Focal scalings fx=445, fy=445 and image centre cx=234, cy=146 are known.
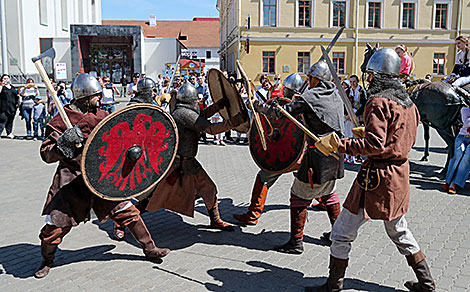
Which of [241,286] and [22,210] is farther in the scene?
[22,210]

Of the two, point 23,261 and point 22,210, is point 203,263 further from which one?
point 22,210

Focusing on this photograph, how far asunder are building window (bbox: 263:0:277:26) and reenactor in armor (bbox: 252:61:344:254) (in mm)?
25458

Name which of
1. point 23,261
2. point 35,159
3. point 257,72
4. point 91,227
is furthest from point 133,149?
point 257,72

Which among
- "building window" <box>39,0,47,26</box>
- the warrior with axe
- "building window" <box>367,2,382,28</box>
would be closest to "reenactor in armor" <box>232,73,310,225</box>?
the warrior with axe

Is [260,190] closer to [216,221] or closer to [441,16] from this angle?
[216,221]

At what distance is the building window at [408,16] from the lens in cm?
2938

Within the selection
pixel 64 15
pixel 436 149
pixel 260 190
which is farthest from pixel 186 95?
pixel 64 15

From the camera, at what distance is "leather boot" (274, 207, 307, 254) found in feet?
13.5

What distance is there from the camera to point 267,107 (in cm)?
405

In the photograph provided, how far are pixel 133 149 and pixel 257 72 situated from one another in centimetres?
2609

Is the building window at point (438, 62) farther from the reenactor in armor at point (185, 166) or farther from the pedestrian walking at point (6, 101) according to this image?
the reenactor in armor at point (185, 166)

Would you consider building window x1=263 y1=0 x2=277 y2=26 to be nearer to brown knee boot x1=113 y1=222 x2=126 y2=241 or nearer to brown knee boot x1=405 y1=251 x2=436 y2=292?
brown knee boot x1=113 y1=222 x2=126 y2=241

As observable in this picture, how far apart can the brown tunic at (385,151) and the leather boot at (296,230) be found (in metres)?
0.98

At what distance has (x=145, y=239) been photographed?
3.94 metres
